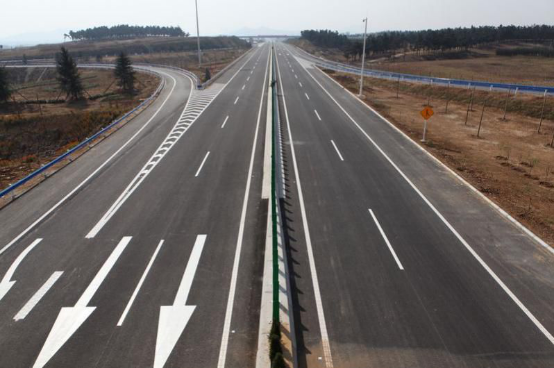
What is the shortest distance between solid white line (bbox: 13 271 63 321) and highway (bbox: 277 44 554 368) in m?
7.89

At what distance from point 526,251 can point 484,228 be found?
5.96ft

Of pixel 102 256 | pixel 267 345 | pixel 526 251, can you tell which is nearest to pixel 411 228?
pixel 526 251

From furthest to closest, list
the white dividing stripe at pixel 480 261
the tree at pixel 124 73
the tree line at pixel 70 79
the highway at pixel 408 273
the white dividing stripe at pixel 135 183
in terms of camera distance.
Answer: the tree at pixel 124 73
the tree line at pixel 70 79
the white dividing stripe at pixel 135 183
the white dividing stripe at pixel 480 261
the highway at pixel 408 273

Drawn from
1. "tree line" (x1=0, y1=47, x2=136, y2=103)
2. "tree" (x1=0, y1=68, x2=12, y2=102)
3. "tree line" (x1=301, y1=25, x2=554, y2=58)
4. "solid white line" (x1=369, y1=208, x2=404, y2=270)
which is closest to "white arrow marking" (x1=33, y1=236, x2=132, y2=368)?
"solid white line" (x1=369, y1=208, x2=404, y2=270)

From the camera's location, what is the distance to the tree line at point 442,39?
350 feet

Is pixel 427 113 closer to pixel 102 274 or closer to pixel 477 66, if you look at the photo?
pixel 102 274

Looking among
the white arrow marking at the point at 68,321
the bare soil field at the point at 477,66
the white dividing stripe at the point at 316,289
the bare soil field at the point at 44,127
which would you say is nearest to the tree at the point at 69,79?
the bare soil field at the point at 44,127

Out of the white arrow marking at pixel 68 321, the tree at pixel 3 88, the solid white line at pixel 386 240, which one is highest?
the tree at pixel 3 88

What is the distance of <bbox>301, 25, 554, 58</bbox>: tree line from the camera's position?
106625mm

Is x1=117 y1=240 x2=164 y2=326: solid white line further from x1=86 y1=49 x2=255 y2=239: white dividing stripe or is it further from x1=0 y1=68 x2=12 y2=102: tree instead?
x1=0 y1=68 x2=12 y2=102: tree

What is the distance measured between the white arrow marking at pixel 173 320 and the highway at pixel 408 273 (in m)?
3.25

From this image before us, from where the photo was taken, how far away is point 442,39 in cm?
10588

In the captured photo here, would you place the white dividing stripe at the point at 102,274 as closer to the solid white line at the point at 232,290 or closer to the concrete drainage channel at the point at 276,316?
the solid white line at the point at 232,290

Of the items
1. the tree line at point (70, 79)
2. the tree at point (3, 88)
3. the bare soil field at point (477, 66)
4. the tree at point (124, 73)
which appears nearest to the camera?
the tree at point (3, 88)
